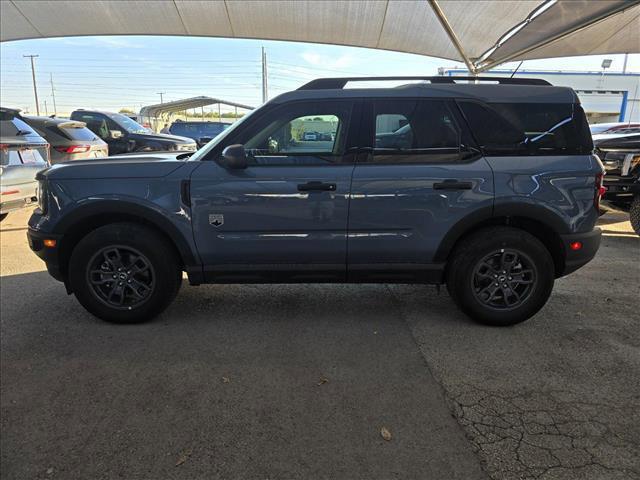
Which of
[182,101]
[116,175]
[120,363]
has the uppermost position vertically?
[182,101]

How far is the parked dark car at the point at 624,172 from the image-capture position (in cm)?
664

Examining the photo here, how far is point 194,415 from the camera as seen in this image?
2.58 meters

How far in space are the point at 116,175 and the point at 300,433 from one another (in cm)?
245

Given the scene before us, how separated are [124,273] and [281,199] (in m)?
1.47

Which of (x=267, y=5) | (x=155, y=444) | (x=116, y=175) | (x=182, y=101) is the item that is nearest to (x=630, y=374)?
(x=155, y=444)

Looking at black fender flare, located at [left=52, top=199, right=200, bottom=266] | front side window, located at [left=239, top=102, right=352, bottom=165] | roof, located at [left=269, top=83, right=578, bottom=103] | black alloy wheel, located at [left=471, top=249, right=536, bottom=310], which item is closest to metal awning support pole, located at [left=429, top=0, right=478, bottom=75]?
Answer: roof, located at [left=269, top=83, right=578, bottom=103]

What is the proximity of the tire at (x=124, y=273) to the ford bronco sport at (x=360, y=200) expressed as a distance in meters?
0.01

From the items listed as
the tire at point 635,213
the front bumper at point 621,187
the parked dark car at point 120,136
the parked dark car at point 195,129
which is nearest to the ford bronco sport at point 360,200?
the front bumper at point 621,187

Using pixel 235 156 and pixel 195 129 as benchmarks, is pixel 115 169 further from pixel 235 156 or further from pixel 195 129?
pixel 195 129

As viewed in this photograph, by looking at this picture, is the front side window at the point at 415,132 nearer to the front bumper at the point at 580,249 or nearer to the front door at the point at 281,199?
the front door at the point at 281,199

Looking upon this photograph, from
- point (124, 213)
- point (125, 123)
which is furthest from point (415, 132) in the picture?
point (125, 123)

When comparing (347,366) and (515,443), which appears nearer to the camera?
(515,443)

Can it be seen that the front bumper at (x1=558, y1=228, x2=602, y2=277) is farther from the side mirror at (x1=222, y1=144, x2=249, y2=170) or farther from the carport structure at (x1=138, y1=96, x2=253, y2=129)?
the carport structure at (x1=138, y1=96, x2=253, y2=129)

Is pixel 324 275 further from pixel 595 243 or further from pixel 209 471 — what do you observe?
pixel 595 243
